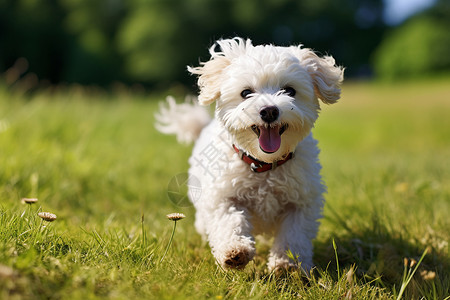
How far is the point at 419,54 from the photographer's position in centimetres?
2870

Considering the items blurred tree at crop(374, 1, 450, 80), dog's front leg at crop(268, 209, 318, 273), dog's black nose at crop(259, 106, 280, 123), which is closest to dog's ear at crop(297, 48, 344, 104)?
dog's black nose at crop(259, 106, 280, 123)

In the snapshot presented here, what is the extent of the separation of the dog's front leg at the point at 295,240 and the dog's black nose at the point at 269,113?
0.71 meters

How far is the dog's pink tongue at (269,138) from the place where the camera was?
276cm

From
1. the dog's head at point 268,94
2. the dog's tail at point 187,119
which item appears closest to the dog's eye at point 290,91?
the dog's head at point 268,94

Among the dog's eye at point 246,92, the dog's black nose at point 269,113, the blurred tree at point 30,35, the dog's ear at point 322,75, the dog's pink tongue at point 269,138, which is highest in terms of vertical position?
the dog's ear at point 322,75

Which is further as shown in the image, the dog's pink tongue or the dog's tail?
the dog's tail

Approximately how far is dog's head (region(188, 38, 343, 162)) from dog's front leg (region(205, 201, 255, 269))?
0.40m

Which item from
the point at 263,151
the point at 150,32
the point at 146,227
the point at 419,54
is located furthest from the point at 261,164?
the point at 150,32

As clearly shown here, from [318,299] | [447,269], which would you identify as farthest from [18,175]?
[447,269]

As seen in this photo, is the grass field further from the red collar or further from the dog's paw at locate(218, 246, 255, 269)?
the red collar

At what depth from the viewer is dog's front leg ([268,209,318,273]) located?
2910 millimetres

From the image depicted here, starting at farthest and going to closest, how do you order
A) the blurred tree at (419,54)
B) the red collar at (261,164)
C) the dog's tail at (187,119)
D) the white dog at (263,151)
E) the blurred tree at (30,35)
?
the blurred tree at (30,35), the blurred tree at (419,54), the dog's tail at (187,119), the red collar at (261,164), the white dog at (263,151)

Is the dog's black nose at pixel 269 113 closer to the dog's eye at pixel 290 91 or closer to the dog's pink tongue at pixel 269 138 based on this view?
the dog's pink tongue at pixel 269 138

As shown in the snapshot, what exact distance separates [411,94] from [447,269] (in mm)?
16588
